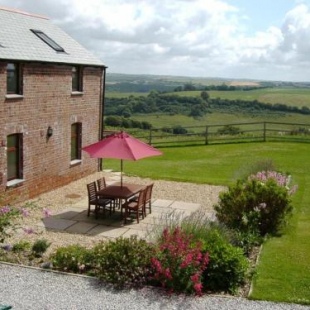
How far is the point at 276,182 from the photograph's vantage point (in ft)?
41.6

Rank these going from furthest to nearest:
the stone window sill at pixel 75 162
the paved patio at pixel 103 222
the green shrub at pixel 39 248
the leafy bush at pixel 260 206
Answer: the stone window sill at pixel 75 162 < the paved patio at pixel 103 222 < the leafy bush at pixel 260 206 < the green shrub at pixel 39 248

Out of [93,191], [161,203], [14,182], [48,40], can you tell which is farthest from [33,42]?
[161,203]

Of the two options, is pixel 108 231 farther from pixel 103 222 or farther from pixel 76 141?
pixel 76 141

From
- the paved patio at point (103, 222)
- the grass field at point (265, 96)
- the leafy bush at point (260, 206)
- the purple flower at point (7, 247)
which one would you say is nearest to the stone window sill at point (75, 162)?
the paved patio at point (103, 222)

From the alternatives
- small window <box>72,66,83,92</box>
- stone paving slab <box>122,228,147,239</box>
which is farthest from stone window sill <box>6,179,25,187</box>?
small window <box>72,66,83,92</box>

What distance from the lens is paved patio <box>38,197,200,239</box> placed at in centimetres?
1241

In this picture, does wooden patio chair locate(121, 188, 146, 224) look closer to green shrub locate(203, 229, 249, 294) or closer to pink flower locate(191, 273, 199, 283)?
green shrub locate(203, 229, 249, 294)

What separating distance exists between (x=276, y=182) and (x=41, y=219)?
652 centimetres

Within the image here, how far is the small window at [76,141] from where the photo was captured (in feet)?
61.1

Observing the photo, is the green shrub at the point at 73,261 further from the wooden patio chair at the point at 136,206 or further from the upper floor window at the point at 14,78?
the upper floor window at the point at 14,78

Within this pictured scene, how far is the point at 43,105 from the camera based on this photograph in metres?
16.0

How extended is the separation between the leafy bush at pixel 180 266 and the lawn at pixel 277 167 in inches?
41.3

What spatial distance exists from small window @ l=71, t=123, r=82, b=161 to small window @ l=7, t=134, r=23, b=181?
365cm

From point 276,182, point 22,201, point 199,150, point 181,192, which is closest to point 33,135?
point 22,201
